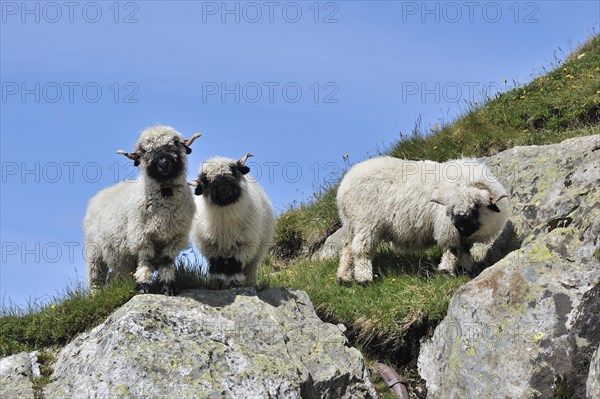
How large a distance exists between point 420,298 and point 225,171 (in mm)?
3374

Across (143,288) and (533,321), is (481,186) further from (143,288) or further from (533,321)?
(143,288)

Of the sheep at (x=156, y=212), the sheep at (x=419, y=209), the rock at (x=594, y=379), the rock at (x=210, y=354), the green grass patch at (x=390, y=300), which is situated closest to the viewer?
the rock at (x=594, y=379)

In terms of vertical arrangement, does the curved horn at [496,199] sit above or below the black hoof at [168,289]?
above

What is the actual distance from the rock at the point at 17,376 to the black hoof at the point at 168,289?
1.81 meters

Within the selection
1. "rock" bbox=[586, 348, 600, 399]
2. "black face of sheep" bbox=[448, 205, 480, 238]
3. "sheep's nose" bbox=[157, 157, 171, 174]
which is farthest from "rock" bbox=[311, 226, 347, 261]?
"rock" bbox=[586, 348, 600, 399]

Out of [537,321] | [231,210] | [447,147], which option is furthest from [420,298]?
[447,147]

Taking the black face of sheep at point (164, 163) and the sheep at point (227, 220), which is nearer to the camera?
the black face of sheep at point (164, 163)

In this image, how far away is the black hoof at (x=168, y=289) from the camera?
11.0 metres

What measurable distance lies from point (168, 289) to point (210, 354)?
146 cm

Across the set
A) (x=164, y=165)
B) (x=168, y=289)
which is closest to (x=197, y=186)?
(x=164, y=165)

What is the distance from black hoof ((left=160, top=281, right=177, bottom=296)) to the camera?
1104cm

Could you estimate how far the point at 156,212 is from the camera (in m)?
11.0

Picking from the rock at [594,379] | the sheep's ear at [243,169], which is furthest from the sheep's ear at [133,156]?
the rock at [594,379]

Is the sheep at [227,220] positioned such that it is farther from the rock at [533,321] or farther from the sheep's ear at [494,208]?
the sheep's ear at [494,208]
